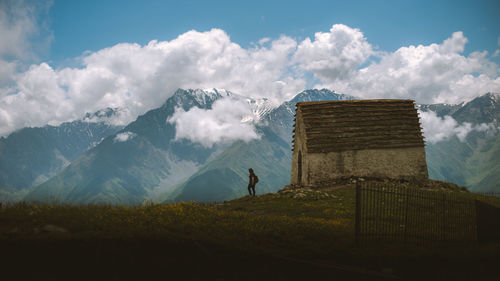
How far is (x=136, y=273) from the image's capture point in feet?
30.9

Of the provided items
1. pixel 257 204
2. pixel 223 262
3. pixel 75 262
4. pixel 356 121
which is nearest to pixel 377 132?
pixel 356 121

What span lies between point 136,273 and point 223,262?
2422 millimetres

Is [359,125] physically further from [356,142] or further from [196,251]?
[196,251]

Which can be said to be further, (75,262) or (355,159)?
(355,159)

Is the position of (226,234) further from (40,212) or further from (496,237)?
(496,237)

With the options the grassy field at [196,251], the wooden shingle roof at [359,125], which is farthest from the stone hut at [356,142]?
the grassy field at [196,251]

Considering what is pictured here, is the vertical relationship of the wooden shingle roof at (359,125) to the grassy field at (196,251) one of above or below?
above

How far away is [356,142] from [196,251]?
27614mm

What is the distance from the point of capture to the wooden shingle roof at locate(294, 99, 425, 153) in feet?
116

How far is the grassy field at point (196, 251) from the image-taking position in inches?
373

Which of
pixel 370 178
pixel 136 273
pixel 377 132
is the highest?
pixel 377 132

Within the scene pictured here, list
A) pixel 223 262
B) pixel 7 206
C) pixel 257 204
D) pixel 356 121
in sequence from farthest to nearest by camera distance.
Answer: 1. pixel 356 121
2. pixel 257 204
3. pixel 7 206
4. pixel 223 262

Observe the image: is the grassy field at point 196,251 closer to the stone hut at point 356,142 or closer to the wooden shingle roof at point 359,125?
the stone hut at point 356,142

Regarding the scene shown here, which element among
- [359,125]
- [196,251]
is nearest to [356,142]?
[359,125]
